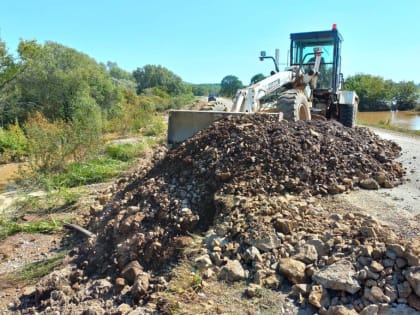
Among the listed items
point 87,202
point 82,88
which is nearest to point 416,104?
point 82,88

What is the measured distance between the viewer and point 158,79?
64375 millimetres

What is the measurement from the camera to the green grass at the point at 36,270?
4.11 metres

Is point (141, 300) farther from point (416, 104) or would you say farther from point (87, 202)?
point (416, 104)

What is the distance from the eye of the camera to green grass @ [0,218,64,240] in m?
5.51

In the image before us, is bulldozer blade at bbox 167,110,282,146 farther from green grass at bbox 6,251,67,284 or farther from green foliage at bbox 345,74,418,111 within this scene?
green foliage at bbox 345,74,418,111

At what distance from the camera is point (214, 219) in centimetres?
387

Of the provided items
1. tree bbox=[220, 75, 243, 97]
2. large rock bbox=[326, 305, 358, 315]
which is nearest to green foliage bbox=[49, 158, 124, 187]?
large rock bbox=[326, 305, 358, 315]

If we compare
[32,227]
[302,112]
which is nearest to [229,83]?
[302,112]

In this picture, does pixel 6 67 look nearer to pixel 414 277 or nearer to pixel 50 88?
pixel 50 88

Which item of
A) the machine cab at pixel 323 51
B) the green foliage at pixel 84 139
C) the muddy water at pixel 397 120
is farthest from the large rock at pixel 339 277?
the muddy water at pixel 397 120

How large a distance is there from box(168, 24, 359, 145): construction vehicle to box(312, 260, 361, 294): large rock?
2886mm

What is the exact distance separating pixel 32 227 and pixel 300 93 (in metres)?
4.96

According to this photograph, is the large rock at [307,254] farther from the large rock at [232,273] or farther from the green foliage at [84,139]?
the green foliage at [84,139]

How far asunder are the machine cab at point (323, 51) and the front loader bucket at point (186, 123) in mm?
4281
